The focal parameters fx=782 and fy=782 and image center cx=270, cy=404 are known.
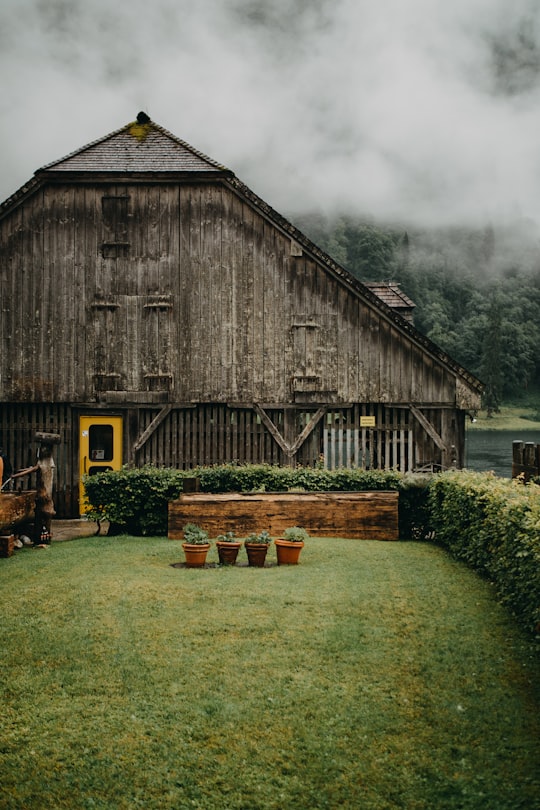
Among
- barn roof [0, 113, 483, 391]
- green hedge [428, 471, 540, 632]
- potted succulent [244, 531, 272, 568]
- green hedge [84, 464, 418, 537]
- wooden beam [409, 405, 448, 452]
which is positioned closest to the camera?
green hedge [428, 471, 540, 632]

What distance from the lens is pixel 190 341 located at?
1727cm

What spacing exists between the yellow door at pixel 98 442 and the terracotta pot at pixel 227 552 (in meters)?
7.45

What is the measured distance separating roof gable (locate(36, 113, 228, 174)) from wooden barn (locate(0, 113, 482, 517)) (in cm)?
7

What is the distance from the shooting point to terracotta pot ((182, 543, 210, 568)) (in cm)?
1020

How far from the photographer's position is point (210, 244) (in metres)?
17.3

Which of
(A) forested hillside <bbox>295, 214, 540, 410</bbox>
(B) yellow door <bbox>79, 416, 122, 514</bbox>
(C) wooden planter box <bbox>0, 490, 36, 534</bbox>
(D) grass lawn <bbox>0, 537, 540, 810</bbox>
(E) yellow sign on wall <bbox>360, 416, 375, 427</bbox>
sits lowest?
(D) grass lawn <bbox>0, 537, 540, 810</bbox>

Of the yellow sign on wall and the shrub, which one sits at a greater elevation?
the yellow sign on wall

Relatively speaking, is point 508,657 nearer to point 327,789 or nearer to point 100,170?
point 327,789

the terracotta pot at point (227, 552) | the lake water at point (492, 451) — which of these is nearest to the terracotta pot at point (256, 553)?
the terracotta pot at point (227, 552)

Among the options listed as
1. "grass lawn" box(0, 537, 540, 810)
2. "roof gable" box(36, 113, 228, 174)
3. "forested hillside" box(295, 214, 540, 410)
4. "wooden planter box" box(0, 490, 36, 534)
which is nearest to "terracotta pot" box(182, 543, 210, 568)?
"grass lawn" box(0, 537, 540, 810)

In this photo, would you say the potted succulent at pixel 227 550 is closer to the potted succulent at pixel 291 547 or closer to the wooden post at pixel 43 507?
the potted succulent at pixel 291 547

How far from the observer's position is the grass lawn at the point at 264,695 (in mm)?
4664

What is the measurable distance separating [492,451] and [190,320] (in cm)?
4610

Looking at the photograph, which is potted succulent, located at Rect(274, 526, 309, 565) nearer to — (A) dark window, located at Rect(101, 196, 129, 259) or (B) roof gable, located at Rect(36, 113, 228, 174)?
(A) dark window, located at Rect(101, 196, 129, 259)
